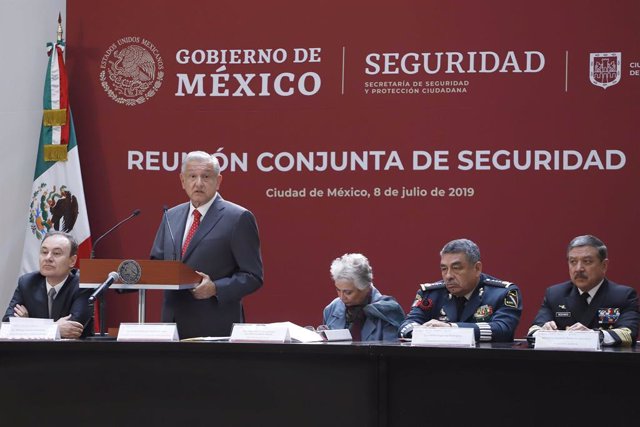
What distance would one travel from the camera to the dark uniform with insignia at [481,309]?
3.50 meters

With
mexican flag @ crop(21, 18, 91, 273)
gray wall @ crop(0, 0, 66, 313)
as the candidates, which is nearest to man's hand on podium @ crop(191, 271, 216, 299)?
mexican flag @ crop(21, 18, 91, 273)

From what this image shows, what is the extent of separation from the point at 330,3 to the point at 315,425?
3205 mm

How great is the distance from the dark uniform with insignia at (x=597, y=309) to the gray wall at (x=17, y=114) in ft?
10.7

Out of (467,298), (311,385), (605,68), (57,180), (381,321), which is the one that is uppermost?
(605,68)

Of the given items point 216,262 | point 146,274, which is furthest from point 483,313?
point 146,274

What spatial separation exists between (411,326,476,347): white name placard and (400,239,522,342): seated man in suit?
764mm

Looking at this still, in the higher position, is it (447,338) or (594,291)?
(594,291)

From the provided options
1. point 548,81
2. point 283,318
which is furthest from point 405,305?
point 548,81

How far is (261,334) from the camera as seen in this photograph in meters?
2.90

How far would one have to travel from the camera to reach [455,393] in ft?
8.93

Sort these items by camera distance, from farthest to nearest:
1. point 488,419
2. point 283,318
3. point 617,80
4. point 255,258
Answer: point 283,318 < point 617,80 < point 255,258 < point 488,419

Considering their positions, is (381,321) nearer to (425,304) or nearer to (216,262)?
Result: (425,304)

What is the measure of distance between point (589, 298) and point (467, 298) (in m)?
0.50

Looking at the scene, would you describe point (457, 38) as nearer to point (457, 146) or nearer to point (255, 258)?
point (457, 146)
